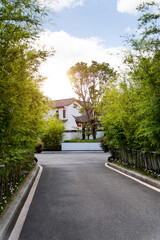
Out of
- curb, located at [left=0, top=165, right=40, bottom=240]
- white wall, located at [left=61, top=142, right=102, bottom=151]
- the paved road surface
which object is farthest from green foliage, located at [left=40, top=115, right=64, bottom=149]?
curb, located at [left=0, top=165, right=40, bottom=240]

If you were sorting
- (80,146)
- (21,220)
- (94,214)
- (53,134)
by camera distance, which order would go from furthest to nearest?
1. (80,146)
2. (53,134)
3. (94,214)
4. (21,220)

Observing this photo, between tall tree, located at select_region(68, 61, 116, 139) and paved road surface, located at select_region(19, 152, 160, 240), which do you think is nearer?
paved road surface, located at select_region(19, 152, 160, 240)

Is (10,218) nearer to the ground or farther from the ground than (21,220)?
farther from the ground

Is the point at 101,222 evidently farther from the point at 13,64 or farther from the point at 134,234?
the point at 13,64

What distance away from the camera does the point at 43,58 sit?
709 centimetres

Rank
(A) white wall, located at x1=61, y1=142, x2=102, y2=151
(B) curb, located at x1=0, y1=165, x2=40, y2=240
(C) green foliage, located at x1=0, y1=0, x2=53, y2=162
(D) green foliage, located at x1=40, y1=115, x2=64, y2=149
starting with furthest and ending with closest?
(D) green foliage, located at x1=40, y1=115, x2=64, y2=149 < (A) white wall, located at x1=61, y1=142, x2=102, y2=151 < (C) green foliage, located at x1=0, y1=0, x2=53, y2=162 < (B) curb, located at x1=0, y1=165, x2=40, y2=240

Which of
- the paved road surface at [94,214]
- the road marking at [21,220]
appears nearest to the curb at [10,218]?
the road marking at [21,220]

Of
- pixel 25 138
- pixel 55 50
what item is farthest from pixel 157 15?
pixel 25 138

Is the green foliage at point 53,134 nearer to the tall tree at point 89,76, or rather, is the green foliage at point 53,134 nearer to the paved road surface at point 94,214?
the tall tree at point 89,76

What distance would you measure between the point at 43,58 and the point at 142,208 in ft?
14.7

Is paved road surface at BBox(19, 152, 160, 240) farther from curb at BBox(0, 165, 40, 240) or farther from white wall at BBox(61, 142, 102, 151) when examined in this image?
white wall at BBox(61, 142, 102, 151)

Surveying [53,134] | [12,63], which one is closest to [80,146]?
[53,134]

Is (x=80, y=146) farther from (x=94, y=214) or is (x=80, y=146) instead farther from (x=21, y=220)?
(x=21, y=220)

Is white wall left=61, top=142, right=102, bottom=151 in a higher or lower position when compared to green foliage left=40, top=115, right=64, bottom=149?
lower
